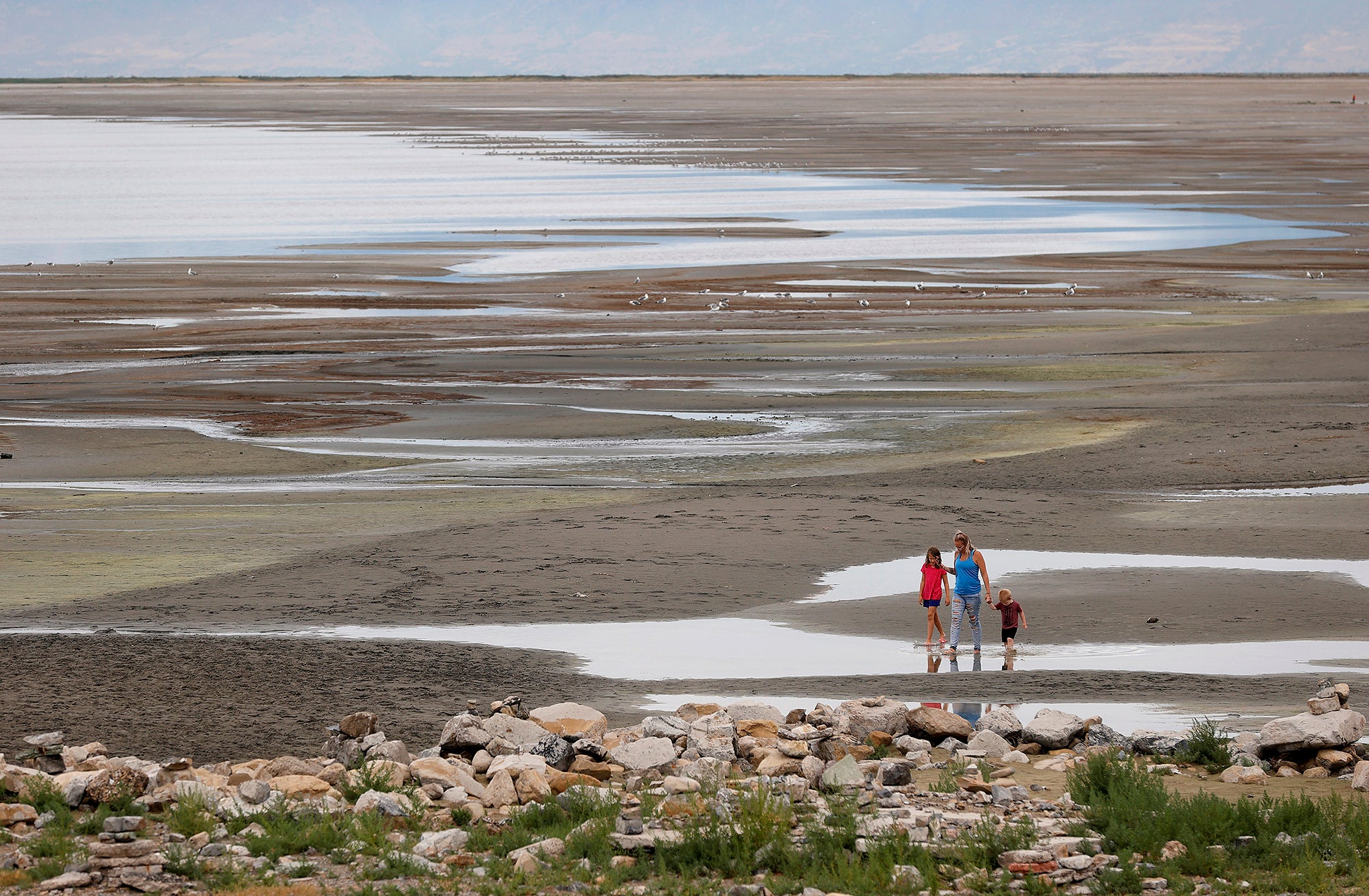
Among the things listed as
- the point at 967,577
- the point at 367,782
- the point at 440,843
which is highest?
the point at 967,577

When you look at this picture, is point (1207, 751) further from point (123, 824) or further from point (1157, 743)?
point (123, 824)

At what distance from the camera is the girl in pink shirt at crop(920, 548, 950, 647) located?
563 inches

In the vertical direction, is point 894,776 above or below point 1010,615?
below

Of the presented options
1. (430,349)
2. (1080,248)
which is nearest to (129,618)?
(430,349)

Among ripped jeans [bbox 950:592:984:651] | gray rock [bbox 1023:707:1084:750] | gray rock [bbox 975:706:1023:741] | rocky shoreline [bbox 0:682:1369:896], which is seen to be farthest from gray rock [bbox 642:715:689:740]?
ripped jeans [bbox 950:592:984:651]

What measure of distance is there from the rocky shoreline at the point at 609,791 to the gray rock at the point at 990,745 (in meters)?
0.01

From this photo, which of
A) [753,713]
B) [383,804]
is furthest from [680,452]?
[383,804]

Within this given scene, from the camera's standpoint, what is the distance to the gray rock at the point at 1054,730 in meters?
10.5

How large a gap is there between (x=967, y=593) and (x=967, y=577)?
160mm

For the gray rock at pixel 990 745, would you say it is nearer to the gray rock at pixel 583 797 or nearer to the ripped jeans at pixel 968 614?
the gray rock at pixel 583 797

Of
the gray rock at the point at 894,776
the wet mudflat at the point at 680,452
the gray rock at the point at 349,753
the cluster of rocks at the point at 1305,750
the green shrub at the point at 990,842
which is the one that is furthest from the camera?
the wet mudflat at the point at 680,452

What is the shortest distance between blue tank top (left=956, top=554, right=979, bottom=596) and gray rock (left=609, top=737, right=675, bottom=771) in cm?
460

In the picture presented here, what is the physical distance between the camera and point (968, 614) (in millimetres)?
14016

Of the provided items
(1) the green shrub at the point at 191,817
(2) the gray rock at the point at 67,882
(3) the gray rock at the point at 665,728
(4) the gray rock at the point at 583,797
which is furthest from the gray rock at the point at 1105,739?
(2) the gray rock at the point at 67,882
